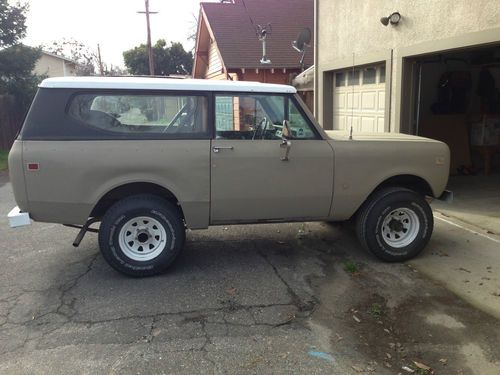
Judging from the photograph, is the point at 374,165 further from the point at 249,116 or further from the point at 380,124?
the point at 380,124

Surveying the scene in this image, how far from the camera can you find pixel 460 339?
11.8ft

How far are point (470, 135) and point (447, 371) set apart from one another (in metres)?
7.92

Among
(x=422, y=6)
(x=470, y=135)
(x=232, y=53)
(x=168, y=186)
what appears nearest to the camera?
(x=168, y=186)

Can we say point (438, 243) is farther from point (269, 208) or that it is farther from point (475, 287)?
point (269, 208)

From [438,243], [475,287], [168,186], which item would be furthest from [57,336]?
[438,243]

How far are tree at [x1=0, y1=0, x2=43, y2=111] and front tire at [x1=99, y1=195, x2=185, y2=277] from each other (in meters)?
15.5

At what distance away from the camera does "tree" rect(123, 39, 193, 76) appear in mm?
41438

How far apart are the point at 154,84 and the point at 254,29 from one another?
15.6m

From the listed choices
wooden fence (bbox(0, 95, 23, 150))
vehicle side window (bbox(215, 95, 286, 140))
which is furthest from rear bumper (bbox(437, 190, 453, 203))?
wooden fence (bbox(0, 95, 23, 150))

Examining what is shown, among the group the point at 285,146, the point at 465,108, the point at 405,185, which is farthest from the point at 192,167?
the point at 465,108

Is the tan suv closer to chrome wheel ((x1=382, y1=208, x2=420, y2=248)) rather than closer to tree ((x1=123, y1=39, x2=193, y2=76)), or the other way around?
Answer: chrome wheel ((x1=382, y1=208, x2=420, y2=248))

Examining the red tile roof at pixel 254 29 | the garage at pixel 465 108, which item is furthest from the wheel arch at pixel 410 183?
the red tile roof at pixel 254 29

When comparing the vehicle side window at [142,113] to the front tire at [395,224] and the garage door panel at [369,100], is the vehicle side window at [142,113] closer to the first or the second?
the front tire at [395,224]

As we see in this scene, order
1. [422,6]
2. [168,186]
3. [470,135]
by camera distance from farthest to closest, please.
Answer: [470,135]
[422,6]
[168,186]
